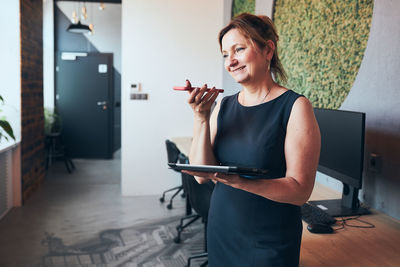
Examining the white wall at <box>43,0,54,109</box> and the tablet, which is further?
the white wall at <box>43,0,54,109</box>

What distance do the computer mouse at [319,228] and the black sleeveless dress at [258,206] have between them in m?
0.59

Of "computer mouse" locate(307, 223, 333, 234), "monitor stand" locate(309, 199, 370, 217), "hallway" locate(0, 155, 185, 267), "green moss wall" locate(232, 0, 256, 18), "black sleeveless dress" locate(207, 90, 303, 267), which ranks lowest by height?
"hallway" locate(0, 155, 185, 267)

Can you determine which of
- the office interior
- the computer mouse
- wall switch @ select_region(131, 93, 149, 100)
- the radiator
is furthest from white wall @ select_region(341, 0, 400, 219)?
the radiator

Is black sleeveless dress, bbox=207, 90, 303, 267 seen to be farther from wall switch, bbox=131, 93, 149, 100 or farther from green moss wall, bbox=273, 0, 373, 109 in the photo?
wall switch, bbox=131, 93, 149, 100

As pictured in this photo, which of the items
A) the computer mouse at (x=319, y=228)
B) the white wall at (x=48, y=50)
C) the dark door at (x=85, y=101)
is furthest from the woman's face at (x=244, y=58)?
the white wall at (x=48, y=50)

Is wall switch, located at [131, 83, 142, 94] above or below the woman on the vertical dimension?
above

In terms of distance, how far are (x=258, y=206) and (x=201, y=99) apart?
1.29 ft

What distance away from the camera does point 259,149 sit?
1211 millimetres

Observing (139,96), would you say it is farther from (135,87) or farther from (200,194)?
(200,194)

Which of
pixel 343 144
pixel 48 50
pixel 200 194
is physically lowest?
pixel 200 194

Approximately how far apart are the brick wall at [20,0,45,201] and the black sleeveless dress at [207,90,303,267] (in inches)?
152

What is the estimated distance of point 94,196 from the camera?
4.99 meters

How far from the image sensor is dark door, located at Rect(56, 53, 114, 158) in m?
7.42

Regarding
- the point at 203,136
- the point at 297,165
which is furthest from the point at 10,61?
the point at 297,165
